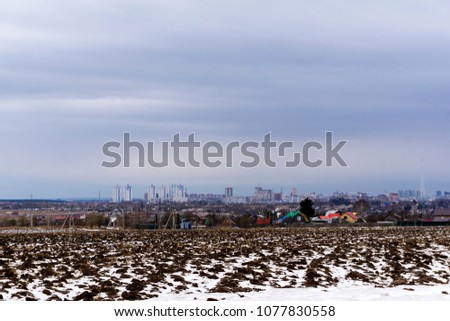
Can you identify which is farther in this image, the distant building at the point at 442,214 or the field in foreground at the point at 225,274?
the distant building at the point at 442,214

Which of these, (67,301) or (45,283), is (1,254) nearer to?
(45,283)

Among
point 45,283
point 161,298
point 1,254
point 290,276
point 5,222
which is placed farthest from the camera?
point 5,222

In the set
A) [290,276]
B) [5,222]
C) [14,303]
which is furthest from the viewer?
[5,222]

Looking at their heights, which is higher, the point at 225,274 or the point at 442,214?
the point at 225,274

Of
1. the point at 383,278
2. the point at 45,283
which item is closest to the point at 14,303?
the point at 45,283

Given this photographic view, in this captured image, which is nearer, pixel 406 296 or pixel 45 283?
pixel 406 296

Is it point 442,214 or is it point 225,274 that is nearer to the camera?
point 225,274

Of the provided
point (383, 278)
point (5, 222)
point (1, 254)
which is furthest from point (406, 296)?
point (5, 222)

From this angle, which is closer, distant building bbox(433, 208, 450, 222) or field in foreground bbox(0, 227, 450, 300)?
field in foreground bbox(0, 227, 450, 300)

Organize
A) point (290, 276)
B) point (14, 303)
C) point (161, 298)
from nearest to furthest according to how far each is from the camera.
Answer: point (14, 303) → point (161, 298) → point (290, 276)

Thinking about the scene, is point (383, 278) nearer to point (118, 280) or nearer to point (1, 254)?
point (118, 280)
